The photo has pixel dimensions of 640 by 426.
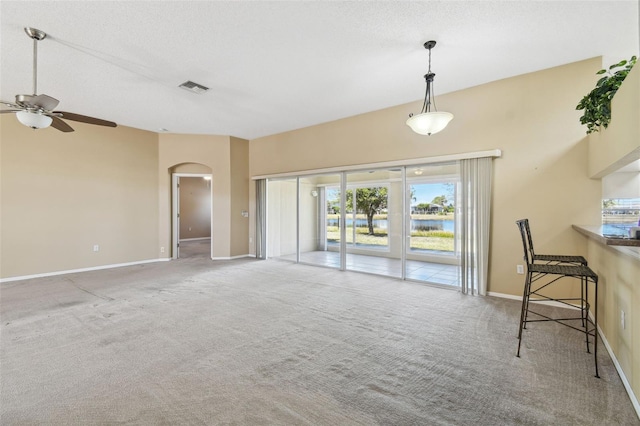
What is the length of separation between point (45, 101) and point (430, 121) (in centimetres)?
447

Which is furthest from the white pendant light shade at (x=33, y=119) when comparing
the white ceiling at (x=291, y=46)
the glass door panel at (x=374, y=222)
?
the glass door panel at (x=374, y=222)

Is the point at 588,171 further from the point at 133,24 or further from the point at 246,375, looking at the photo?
the point at 133,24

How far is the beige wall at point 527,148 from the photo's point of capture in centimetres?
378

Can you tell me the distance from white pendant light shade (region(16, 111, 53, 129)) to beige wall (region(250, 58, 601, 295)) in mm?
5201

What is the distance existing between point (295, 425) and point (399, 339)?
4.98ft

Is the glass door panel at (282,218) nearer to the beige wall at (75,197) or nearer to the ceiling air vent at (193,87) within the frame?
the beige wall at (75,197)

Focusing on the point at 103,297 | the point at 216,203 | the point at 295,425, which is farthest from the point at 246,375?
the point at 216,203

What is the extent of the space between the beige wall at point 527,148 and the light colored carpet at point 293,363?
3.39 ft

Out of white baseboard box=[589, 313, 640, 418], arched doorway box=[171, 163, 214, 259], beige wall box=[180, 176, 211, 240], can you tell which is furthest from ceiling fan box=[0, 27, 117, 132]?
beige wall box=[180, 176, 211, 240]

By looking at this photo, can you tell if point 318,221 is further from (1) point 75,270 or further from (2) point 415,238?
(1) point 75,270

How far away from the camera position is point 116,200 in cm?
670

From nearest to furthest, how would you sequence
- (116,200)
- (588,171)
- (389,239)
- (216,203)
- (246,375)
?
(246,375) → (588,171) → (389,239) → (116,200) → (216,203)

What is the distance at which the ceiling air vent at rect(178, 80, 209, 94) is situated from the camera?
443 centimetres

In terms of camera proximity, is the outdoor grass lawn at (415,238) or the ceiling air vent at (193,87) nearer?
the ceiling air vent at (193,87)
